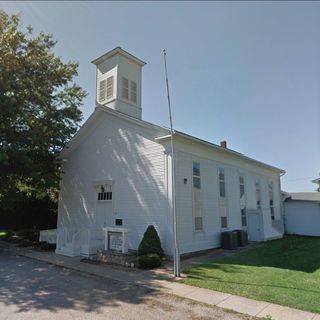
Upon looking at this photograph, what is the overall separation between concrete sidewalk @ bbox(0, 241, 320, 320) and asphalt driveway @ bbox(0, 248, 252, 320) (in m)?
0.34

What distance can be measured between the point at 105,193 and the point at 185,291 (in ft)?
28.4

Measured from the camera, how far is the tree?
1527cm

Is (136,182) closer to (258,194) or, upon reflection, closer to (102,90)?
(102,90)

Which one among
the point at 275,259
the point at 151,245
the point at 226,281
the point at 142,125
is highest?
the point at 142,125

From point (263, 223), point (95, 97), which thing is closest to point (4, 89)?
point (95, 97)

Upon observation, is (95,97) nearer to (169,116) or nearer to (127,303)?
(169,116)

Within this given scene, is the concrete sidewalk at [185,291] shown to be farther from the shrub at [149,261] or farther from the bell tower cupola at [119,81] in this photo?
the bell tower cupola at [119,81]

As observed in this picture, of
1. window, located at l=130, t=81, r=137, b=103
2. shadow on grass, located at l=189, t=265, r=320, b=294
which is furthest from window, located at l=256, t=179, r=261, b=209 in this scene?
shadow on grass, located at l=189, t=265, r=320, b=294

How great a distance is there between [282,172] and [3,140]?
20.8 m

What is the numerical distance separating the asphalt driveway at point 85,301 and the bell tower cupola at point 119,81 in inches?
384

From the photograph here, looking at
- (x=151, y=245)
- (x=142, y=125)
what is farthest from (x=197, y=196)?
(x=142, y=125)

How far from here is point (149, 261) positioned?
35.5ft

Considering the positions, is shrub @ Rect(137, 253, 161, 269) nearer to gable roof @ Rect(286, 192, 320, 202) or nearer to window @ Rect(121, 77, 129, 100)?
window @ Rect(121, 77, 129, 100)

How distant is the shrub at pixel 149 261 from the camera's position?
10.8 m
